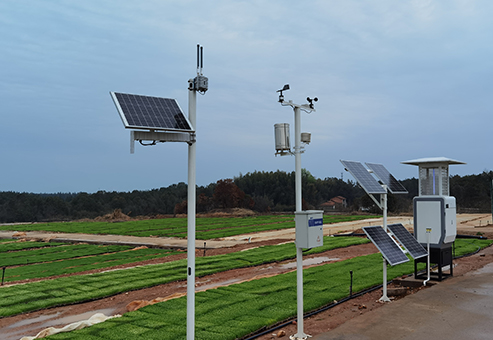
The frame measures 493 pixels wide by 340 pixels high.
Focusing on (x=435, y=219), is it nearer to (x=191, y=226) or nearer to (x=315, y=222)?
(x=315, y=222)

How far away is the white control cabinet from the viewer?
14.8m

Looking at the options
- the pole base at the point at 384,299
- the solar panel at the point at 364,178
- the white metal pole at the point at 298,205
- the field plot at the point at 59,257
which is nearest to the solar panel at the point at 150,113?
the white metal pole at the point at 298,205

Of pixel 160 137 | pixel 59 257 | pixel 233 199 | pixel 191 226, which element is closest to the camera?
pixel 160 137

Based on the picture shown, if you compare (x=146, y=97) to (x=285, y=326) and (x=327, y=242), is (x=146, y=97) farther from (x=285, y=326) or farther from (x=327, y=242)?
(x=327, y=242)

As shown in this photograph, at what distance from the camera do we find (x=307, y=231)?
9.02m

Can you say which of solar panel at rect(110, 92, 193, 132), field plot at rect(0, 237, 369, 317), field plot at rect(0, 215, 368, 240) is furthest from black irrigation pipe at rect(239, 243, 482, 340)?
field plot at rect(0, 215, 368, 240)

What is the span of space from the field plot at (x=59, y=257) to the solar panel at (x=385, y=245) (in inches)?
663

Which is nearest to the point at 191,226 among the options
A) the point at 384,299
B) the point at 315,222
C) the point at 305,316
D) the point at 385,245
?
the point at 315,222

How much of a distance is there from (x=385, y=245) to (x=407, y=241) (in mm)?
1771

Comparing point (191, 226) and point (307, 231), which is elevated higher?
point (191, 226)

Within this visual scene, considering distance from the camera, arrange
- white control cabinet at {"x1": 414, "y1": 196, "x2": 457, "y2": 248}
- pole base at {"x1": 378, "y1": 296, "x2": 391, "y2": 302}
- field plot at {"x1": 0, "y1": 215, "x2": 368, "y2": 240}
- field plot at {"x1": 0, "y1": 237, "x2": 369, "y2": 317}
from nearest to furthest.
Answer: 1. pole base at {"x1": 378, "y1": 296, "x2": 391, "y2": 302}
2. field plot at {"x1": 0, "y1": 237, "x2": 369, "y2": 317}
3. white control cabinet at {"x1": 414, "y1": 196, "x2": 457, "y2": 248}
4. field plot at {"x1": 0, "y1": 215, "x2": 368, "y2": 240}

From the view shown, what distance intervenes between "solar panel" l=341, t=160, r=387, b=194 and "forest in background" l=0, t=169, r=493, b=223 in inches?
2610

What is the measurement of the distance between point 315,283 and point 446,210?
17.3 ft

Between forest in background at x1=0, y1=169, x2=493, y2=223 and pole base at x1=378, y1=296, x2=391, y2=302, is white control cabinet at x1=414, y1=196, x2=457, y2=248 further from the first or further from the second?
forest in background at x1=0, y1=169, x2=493, y2=223
